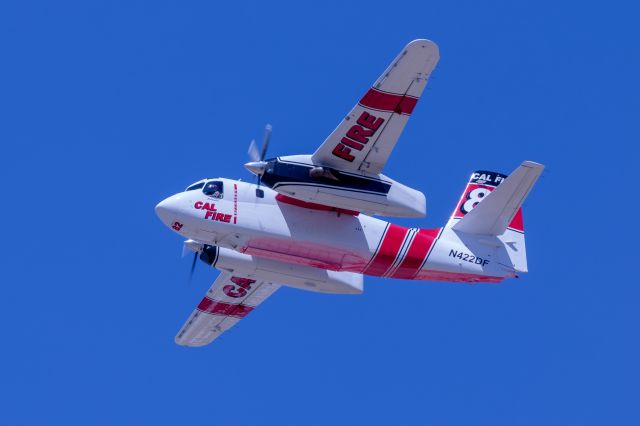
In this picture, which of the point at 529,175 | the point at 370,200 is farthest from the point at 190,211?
the point at 529,175

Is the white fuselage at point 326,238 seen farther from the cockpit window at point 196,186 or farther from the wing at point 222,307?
the wing at point 222,307

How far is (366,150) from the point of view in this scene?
120 ft

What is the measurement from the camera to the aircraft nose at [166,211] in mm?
37000

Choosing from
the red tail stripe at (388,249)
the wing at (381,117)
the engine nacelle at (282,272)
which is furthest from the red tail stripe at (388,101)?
the engine nacelle at (282,272)

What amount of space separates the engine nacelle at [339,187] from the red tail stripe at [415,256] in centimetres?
253

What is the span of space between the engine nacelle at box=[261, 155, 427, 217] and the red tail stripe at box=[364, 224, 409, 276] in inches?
79.8

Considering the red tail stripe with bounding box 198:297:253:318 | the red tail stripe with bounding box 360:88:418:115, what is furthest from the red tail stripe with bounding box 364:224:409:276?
the red tail stripe with bounding box 198:297:253:318

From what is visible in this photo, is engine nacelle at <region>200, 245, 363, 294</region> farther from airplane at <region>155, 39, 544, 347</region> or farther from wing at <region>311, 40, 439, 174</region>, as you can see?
wing at <region>311, 40, 439, 174</region>

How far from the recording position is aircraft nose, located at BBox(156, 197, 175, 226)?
37000 mm

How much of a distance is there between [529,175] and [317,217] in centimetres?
705


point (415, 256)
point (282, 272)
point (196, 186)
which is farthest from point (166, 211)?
point (415, 256)

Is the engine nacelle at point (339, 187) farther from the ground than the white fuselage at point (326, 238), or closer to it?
farther from the ground

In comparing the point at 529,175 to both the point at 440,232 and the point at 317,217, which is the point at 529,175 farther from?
the point at 317,217

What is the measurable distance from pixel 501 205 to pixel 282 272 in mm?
7643
